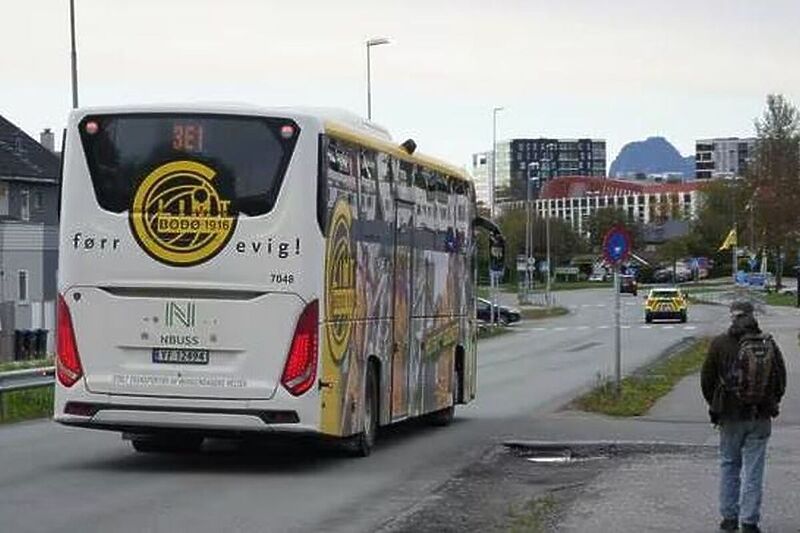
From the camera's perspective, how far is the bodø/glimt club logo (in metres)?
13.9

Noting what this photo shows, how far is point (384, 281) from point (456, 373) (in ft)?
14.2

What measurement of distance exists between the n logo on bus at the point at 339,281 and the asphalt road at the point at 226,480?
131cm

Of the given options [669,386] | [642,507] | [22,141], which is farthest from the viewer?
[22,141]

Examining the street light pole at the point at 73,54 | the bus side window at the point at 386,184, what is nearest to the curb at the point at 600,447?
the bus side window at the point at 386,184

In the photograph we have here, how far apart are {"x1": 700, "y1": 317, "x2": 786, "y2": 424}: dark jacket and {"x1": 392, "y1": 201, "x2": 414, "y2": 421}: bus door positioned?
6706mm

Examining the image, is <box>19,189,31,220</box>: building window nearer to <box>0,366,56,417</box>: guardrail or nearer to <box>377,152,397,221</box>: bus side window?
<box>0,366,56,417</box>: guardrail

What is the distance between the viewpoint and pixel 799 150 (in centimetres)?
8706

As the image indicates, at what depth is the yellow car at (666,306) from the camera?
67.8 metres

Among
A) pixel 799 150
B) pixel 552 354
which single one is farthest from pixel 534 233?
pixel 552 354

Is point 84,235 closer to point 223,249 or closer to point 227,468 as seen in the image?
point 223,249

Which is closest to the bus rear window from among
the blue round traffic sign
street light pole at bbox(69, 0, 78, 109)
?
the blue round traffic sign

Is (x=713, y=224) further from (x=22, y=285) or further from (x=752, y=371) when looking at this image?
(x=752, y=371)

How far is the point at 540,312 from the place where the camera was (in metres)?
81.0

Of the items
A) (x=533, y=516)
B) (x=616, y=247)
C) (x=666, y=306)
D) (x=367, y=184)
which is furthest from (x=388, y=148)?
(x=666, y=306)
